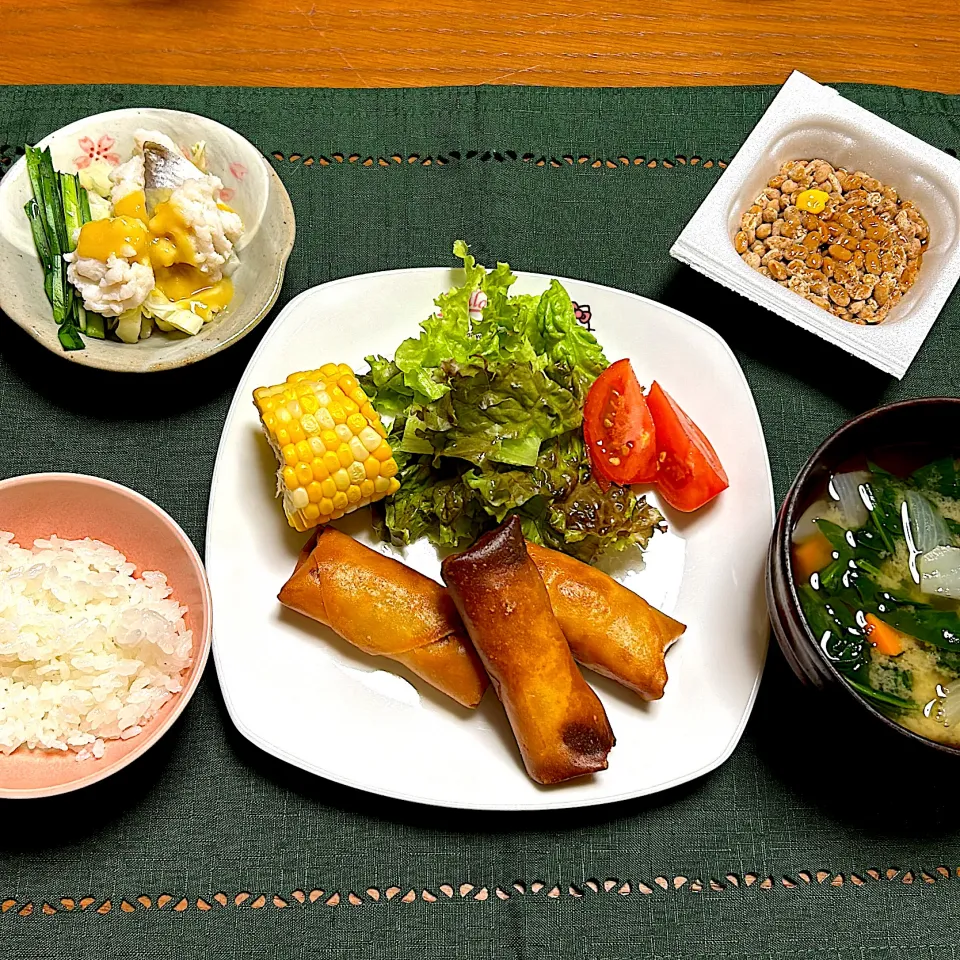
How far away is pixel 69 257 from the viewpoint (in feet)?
7.02

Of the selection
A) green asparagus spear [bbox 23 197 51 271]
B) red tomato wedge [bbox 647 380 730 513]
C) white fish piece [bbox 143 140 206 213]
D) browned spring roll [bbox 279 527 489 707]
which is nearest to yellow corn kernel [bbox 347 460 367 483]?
browned spring roll [bbox 279 527 489 707]

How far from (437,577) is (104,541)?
73 centimetres

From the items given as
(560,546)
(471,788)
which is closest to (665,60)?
(560,546)

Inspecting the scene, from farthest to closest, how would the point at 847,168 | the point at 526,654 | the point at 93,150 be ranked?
the point at 847,168 < the point at 93,150 < the point at 526,654

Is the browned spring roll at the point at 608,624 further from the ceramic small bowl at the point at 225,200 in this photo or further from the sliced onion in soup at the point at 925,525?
the ceramic small bowl at the point at 225,200

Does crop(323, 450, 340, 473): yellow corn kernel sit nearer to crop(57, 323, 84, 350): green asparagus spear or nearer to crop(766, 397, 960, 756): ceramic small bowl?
crop(57, 323, 84, 350): green asparagus spear

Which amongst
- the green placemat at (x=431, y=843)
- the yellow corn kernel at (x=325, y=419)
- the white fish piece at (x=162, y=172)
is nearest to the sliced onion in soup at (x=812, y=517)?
Answer: the green placemat at (x=431, y=843)

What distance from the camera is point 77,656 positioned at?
1.94m

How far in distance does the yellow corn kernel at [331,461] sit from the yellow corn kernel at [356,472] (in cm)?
3

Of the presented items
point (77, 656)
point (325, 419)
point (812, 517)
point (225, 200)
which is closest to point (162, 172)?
point (225, 200)

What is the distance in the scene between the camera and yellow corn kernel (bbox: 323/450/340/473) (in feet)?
6.39

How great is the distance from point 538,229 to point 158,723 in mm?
1462

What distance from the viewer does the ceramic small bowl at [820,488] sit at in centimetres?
180

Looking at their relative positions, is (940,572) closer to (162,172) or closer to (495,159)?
(495,159)
